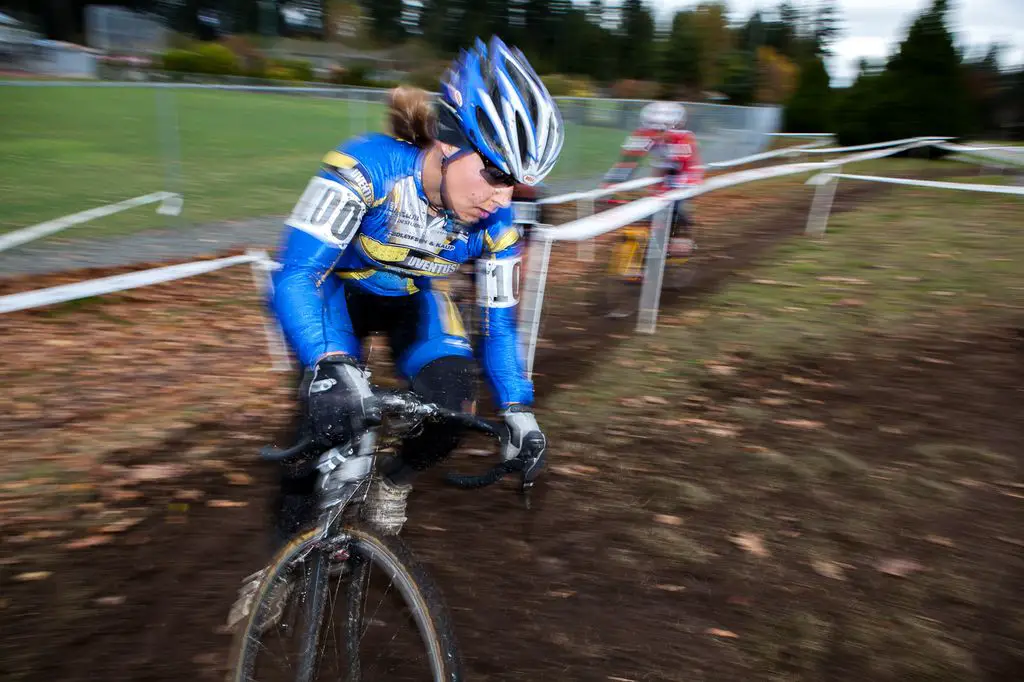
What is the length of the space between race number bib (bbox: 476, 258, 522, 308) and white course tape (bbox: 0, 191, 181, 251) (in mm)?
6351

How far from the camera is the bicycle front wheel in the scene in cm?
211

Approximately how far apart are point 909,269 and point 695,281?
2.35 meters

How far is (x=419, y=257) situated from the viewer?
271cm

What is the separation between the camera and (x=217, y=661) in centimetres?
296

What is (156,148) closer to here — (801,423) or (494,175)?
(801,423)

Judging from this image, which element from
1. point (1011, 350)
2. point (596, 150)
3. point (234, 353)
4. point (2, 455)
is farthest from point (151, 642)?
point (596, 150)

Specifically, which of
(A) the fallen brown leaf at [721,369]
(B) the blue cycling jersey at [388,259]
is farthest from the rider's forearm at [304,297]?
(A) the fallen brown leaf at [721,369]

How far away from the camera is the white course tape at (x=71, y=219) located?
7.35 m

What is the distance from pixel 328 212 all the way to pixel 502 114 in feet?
1.89

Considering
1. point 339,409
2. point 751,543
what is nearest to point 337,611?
point 339,409

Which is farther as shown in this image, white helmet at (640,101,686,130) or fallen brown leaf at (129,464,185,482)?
white helmet at (640,101,686,130)

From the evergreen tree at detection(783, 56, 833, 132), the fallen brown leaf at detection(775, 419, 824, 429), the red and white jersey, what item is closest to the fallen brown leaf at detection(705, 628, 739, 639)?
the fallen brown leaf at detection(775, 419, 824, 429)

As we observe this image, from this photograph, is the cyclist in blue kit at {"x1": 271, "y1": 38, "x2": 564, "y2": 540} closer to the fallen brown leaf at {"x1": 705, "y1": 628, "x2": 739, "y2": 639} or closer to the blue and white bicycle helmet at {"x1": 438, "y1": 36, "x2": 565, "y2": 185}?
the blue and white bicycle helmet at {"x1": 438, "y1": 36, "x2": 565, "y2": 185}

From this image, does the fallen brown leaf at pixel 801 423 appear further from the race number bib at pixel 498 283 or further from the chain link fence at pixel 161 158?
the chain link fence at pixel 161 158
